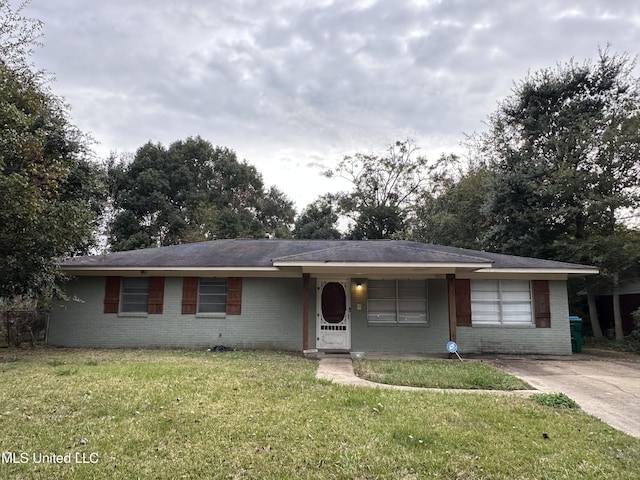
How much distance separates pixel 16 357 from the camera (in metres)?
8.88

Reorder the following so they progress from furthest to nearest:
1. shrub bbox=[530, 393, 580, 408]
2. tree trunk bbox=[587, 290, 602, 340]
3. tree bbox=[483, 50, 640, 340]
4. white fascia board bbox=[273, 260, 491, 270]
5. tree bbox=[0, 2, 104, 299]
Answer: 1. tree trunk bbox=[587, 290, 602, 340]
2. tree bbox=[483, 50, 640, 340]
3. white fascia board bbox=[273, 260, 491, 270]
4. tree bbox=[0, 2, 104, 299]
5. shrub bbox=[530, 393, 580, 408]

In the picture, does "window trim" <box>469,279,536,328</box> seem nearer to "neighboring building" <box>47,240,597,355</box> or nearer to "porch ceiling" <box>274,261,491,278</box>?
"neighboring building" <box>47,240,597,355</box>

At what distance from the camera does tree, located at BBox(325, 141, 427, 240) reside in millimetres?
30125

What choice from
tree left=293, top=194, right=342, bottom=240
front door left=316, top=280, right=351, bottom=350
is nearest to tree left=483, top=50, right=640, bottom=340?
front door left=316, top=280, right=351, bottom=350

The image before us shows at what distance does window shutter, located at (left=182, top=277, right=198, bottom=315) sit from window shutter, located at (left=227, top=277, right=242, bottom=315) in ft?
3.16

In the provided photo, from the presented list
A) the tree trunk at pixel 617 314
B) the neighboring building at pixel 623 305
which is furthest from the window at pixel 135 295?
the neighboring building at pixel 623 305

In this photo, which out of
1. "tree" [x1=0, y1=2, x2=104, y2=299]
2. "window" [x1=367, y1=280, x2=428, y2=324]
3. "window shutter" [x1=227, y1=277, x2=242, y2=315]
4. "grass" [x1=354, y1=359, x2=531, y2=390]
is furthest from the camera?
"window shutter" [x1=227, y1=277, x2=242, y2=315]

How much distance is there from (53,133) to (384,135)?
23.0 metres

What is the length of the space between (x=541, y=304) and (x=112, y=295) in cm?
1221

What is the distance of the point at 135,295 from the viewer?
1144 centimetres

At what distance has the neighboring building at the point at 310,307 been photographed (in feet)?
35.6

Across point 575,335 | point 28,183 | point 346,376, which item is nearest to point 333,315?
point 346,376

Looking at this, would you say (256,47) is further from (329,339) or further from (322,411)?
(322,411)

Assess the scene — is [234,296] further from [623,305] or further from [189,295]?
[623,305]
